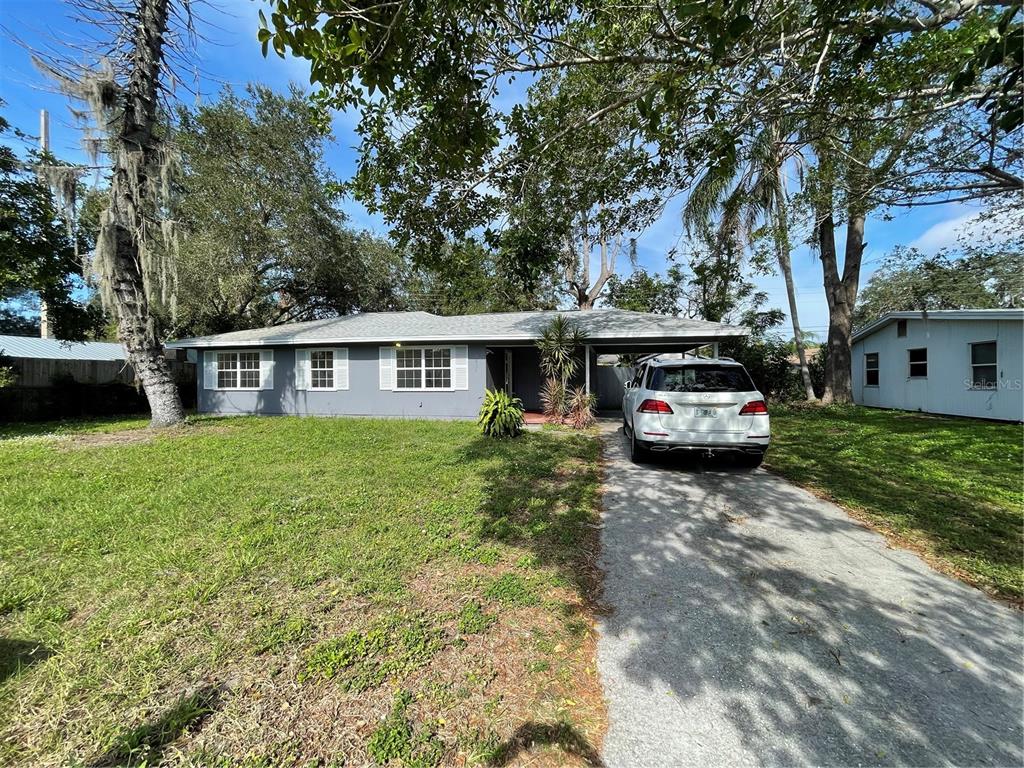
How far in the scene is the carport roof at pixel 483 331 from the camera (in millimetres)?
11141

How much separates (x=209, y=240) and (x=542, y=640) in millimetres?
17178

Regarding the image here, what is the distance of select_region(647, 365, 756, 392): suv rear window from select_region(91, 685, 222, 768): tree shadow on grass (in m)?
5.65

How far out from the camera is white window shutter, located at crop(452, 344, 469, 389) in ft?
39.7

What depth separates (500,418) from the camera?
8.95 m

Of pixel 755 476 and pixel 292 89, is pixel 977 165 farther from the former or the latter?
pixel 292 89

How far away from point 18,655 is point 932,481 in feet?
29.9

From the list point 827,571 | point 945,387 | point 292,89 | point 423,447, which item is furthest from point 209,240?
point 945,387

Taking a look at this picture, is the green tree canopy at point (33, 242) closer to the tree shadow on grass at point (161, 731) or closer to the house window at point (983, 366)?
the tree shadow on grass at point (161, 731)

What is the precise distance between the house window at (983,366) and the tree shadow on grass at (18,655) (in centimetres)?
1814

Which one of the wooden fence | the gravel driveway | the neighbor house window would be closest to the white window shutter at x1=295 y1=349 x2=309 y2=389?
the neighbor house window

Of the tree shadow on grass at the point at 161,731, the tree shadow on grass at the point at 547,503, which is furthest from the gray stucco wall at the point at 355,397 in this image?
the tree shadow on grass at the point at 161,731

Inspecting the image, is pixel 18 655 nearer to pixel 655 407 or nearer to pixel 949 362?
pixel 655 407

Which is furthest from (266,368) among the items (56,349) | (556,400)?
(56,349)

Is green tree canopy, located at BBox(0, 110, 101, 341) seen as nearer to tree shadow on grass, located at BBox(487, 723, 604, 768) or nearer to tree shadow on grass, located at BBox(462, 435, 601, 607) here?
tree shadow on grass, located at BBox(462, 435, 601, 607)
